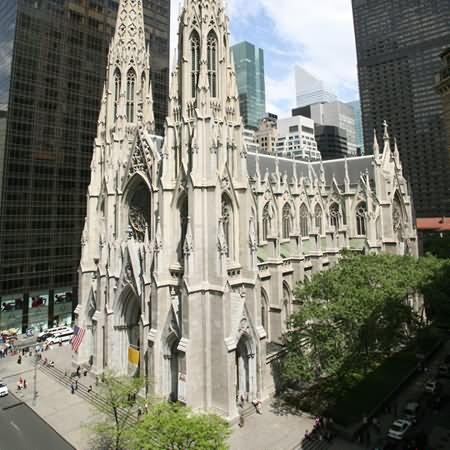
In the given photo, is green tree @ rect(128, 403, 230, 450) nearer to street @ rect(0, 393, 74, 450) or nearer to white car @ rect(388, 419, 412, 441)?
street @ rect(0, 393, 74, 450)

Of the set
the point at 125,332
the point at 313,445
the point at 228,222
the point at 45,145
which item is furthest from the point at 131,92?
the point at 313,445

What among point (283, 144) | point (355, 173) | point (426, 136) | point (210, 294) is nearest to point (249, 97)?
point (283, 144)

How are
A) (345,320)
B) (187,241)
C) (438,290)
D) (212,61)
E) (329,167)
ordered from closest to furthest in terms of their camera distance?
(345,320), (187,241), (212,61), (438,290), (329,167)

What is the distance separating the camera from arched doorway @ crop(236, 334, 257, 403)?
87.8 ft

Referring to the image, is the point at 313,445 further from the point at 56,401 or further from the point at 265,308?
the point at 56,401

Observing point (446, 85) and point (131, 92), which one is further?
point (446, 85)

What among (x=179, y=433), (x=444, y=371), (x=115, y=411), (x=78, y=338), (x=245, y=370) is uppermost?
(x=78, y=338)

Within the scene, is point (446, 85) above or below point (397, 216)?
above

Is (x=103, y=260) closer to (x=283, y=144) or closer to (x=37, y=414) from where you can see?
(x=37, y=414)

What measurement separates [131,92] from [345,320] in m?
31.2

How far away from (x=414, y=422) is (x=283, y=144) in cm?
13744

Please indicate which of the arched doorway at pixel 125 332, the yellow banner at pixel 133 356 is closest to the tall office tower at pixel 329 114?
the arched doorway at pixel 125 332

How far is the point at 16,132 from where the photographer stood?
49781 millimetres

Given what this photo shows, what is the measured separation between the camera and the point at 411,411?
989 inches
